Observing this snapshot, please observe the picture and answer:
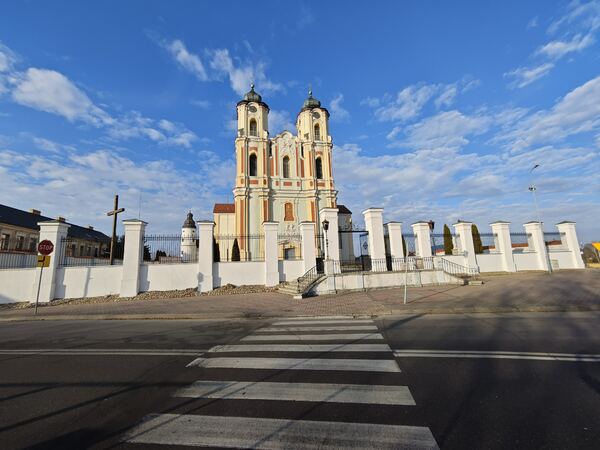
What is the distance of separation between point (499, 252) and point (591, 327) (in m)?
16.2

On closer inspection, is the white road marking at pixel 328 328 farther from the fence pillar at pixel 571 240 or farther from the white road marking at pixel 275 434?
the fence pillar at pixel 571 240

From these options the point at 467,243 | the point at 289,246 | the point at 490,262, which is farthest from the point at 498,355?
the point at 289,246

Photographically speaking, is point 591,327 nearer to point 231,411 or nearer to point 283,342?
point 283,342

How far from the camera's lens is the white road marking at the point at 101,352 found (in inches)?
228

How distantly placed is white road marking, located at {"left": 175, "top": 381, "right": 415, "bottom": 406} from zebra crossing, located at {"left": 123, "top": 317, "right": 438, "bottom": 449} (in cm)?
1

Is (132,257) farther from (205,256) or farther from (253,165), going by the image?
(253,165)

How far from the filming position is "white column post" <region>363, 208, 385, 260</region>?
712 inches

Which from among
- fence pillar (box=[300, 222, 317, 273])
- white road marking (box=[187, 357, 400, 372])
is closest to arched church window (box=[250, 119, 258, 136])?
fence pillar (box=[300, 222, 317, 273])

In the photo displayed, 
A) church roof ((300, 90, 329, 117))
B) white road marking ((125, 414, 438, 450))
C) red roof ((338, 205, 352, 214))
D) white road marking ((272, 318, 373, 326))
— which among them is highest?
church roof ((300, 90, 329, 117))

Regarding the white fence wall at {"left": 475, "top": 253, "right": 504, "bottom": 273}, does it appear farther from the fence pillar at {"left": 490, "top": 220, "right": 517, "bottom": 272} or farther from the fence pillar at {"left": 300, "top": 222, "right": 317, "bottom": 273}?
the fence pillar at {"left": 300, "top": 222, "right": 317, "bottom": 273}

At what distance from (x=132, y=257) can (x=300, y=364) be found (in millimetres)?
14076

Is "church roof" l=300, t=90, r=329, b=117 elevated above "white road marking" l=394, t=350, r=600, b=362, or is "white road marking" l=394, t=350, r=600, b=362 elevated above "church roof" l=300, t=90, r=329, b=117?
"church roof" l=300, t=90, r=329, b=117

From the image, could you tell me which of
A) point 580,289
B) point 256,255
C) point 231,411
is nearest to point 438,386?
point 231,411

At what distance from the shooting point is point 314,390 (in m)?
3.83
